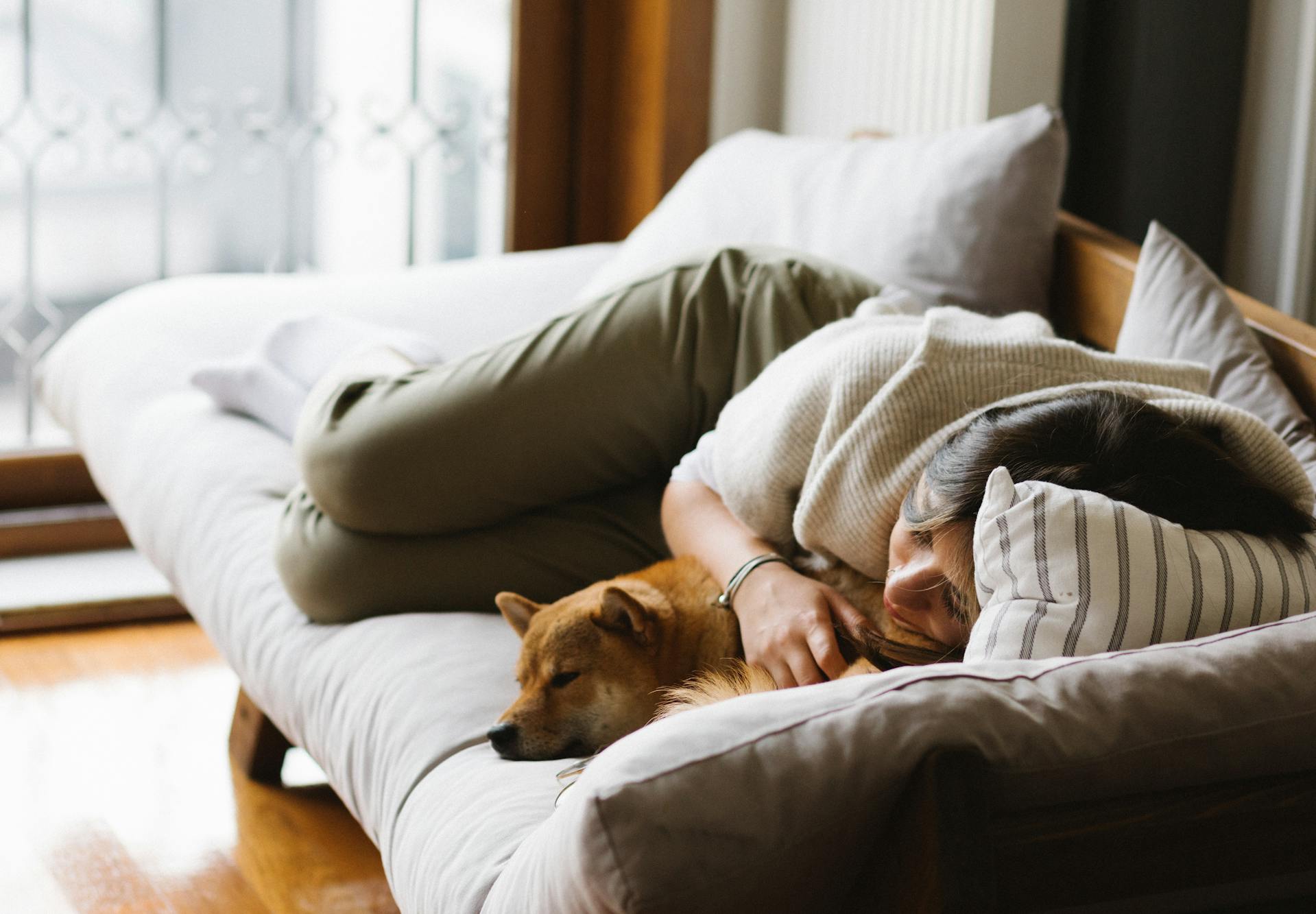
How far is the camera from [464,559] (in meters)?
1.36

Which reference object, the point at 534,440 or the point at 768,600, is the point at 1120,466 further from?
the point at 534,440

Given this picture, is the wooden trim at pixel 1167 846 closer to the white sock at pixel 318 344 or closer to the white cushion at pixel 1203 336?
the white cushion at pixel 1203 336

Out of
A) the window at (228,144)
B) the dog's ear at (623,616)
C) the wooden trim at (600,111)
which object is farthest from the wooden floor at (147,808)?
the wooden trim at (600,111)

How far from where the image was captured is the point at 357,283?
6.77ft

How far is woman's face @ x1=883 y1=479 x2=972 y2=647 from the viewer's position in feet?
2.84

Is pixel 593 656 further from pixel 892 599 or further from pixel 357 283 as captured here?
pixel 357 283

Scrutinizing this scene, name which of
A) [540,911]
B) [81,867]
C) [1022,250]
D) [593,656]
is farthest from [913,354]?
[81,867]

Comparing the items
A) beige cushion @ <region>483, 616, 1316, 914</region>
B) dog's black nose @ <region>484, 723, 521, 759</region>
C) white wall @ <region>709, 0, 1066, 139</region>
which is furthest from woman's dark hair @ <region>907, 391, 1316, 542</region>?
white wall @ <region>709, 0, 1066, 139</region>

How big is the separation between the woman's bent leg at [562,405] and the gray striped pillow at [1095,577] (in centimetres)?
55

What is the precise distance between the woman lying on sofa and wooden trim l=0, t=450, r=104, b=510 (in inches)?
43.7

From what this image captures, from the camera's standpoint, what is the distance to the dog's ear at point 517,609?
1.15 m

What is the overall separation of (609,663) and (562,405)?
1.02 ft

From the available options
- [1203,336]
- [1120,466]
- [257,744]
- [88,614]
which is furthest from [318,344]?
[1120,466]

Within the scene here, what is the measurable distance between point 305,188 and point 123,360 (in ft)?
2.48
